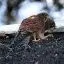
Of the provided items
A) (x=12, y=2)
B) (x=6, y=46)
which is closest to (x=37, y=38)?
(x=6, y=46)

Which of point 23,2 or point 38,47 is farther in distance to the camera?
point 23,2

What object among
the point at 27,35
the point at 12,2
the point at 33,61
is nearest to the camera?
the point at 33,61

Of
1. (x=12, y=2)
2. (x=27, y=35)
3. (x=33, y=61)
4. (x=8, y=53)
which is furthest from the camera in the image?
(x=12, y=2)

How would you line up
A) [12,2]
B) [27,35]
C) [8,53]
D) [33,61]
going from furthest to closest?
[12,2], [27,35], [8,53], [33,61]

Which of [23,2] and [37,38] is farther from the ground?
[23,2]

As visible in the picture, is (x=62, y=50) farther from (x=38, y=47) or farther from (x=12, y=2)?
(x=12, y=2)

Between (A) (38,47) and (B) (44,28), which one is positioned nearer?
(A) (38,47)

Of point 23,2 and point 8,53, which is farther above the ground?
point 23,2

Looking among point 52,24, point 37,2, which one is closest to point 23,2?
point 37,2

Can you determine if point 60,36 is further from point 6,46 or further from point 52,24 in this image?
point 6,46
